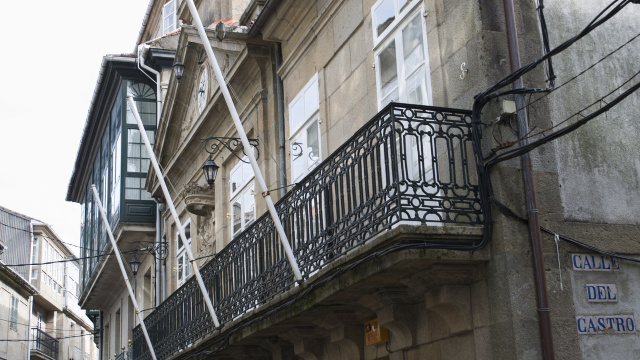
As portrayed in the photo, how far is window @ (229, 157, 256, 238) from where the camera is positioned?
15.0 metres

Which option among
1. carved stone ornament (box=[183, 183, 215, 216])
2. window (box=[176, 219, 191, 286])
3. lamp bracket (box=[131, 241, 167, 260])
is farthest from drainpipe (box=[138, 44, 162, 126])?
carved stone ornament (box=[183, 183, 215, 216])

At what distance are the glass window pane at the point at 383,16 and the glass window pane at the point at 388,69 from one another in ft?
0.93

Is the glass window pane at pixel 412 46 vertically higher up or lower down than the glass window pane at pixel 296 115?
lower down

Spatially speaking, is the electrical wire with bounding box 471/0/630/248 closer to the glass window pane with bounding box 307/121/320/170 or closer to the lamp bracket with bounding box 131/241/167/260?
the glass window pane with bounding box 307/121/320/170

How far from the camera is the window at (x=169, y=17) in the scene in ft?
87.1

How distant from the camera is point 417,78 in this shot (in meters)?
9.65

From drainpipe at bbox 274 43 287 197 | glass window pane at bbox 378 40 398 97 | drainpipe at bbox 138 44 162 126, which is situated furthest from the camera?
drainpipe at bbox 138 44 162 126

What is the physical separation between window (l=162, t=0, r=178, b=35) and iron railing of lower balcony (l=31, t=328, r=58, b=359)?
26141 mm

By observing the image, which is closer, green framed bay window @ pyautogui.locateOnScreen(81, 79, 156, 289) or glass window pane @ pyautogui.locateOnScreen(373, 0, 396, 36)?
glass window pane @ pyautogui.locateOnScreen(373, 0, 396, 36)

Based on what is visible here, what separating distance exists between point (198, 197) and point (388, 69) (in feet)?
25.5

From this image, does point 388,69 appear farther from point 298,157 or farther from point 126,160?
point 126,160

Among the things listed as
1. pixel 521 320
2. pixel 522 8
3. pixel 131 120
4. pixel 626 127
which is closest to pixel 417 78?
pixel 522 8

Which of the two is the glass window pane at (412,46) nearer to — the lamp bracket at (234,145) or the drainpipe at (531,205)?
the drainpipe at (531,205)

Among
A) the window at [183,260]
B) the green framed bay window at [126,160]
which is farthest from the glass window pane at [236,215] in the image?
the green framed bay window at [126,160]
